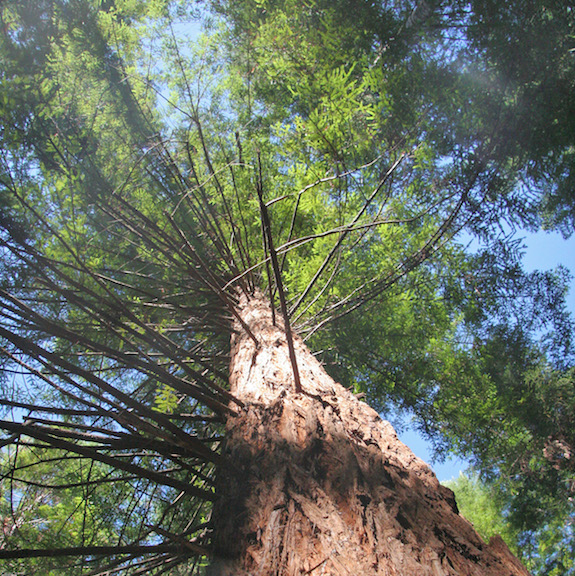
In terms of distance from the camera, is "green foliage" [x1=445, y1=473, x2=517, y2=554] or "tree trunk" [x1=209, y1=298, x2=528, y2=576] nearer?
"tree trunk" [x1=209, y1=298, x2=528, y2=576]

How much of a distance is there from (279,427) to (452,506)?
66 centimetres

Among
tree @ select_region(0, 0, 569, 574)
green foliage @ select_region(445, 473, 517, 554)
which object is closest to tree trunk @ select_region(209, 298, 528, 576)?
tree @ select_region(0, 0, 569, 574)

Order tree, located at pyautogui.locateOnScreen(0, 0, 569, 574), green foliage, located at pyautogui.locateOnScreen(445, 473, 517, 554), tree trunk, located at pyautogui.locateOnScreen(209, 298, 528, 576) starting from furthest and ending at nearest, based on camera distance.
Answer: green foliage, located at pyautogui.locateOnScreen(445, 473, 517, 554) → tree, located at pyautogui.locateOnScreen(0, 0, 569, 574) → tree trunk, located at pyautogui.locateOnScreen(209, 298, 528, 576)

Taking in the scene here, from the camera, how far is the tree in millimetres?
1254

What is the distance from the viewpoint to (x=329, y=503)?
120 cm

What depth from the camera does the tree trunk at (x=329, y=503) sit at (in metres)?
1.03

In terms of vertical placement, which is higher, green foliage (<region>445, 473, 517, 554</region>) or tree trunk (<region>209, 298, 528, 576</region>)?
green foliage (<region>445, 473, 517, 554</region>)

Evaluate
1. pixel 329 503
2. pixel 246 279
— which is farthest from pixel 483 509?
pixel 329 503

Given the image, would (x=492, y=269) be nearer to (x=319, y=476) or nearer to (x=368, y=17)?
(x=368, y=17)

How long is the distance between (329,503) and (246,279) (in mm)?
2553

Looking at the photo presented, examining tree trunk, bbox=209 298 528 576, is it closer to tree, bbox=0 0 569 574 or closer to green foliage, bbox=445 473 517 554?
Result: tree, bbox=0 0 569 574

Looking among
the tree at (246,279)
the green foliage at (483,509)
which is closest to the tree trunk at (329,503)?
the tree at (246,279)

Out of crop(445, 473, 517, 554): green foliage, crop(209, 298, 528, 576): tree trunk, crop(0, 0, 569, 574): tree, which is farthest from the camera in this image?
crop(445, 473, 517, 554): green foliage

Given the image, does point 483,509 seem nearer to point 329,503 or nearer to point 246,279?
point 246,279
